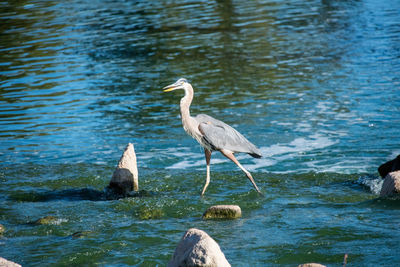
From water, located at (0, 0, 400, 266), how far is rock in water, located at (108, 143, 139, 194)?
35 cm

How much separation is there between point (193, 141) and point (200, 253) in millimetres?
8113

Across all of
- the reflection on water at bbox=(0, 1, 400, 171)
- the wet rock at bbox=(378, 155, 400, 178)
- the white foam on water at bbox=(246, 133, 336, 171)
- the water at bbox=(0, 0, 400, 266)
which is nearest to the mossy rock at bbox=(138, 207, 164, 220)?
the water at bbox=(0, 0, 400, 266)

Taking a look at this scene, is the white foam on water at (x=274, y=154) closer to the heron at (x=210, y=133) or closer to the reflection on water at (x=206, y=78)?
the reflection on water at (x=206, y=78)

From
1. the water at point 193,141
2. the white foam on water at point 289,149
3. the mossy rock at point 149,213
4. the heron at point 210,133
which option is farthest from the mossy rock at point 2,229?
the white foam on water at point 289,149

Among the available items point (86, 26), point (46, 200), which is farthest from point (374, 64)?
point (86, 26)

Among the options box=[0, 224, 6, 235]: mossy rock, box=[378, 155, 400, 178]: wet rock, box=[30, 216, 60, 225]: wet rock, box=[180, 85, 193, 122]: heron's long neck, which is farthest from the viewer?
box=[180, 85, 193, 122]: heron's long neck

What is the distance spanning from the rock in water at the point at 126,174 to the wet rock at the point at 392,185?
12.8 ft

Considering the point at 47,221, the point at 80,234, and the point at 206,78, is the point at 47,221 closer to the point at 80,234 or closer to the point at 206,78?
the point at 80,234

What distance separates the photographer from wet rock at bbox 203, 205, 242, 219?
27.0ft

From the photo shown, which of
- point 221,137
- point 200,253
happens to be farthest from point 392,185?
point 200,253

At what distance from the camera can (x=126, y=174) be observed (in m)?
9.64

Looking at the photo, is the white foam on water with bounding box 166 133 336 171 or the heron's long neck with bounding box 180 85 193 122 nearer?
the heron's long neck with bounding box 180 85 193 122

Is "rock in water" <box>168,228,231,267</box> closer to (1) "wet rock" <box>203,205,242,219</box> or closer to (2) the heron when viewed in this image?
(1) "wet rock" <box>203,205,242,219</box>

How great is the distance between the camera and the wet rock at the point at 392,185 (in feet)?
28.2
